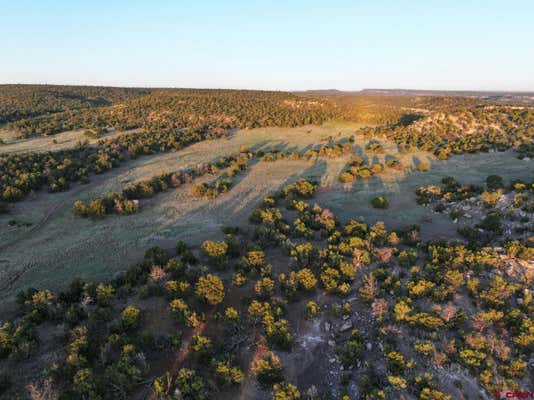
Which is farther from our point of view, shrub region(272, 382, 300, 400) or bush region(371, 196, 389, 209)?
bush region(371, 196, 389, 209)

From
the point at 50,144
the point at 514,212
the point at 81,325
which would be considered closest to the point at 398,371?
the point at 81,325

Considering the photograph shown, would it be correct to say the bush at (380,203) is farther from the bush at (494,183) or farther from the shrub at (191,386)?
the shrub at (191,386)

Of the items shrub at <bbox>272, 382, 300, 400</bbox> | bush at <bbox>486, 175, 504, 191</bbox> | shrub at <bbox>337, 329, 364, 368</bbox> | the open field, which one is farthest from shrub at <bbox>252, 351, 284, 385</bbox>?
bush at <bbox>486, 175, 504, 191</bbox>

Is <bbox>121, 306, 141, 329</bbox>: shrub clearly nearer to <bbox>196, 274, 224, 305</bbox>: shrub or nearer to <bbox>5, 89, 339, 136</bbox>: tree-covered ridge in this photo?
<bbox>196, 274, 224, 305</bbox>: shrub

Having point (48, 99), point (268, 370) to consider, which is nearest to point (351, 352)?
point (268, 370)

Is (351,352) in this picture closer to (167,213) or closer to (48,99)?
(167,213)

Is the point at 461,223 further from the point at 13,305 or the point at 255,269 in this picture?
the point at 13,305
